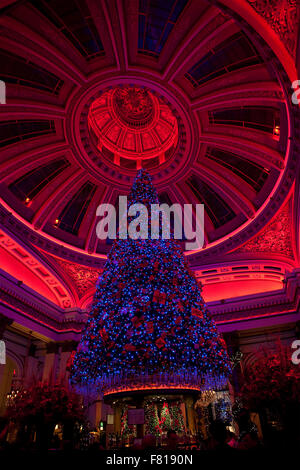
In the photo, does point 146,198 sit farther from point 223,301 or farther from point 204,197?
point 223,301

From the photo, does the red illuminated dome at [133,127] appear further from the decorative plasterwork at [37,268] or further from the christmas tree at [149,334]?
the christmas tree at [149,334]

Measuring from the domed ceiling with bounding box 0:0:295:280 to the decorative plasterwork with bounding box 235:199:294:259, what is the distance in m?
0.47

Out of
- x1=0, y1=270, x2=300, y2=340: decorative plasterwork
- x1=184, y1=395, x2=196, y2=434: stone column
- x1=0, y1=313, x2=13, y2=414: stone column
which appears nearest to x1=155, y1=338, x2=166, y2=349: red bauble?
x1=184, y1=395, x2=196, y2=434: stone column

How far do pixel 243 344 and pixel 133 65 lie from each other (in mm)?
14585

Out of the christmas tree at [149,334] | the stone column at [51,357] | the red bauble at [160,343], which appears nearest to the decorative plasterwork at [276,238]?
the christmas tree at [149,334]

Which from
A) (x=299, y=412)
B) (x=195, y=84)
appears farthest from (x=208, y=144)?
(x=299, y=412)

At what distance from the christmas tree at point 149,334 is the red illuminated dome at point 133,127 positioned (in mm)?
8574

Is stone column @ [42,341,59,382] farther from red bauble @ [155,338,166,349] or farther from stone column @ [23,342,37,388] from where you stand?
red bauble @ [155,338,166,349]

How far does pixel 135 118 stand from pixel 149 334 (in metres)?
12.0

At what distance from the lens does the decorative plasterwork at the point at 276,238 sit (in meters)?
13.3

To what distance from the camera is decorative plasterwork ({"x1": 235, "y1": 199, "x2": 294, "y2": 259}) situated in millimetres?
13334

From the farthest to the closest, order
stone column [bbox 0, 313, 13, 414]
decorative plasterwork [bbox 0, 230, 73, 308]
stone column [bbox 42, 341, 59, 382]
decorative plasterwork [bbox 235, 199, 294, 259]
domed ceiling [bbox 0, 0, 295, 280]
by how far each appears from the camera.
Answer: stone column [bbox 42, 341, 59, 382] < decorative plasterwork [bbox 0, 230, 73, 308] < decorative plasterwork [bbox 235, 199, 294, 259] < stone column [bbox 0, 313, 13, 414] < domed ceiling [bbox 0, 0, 295, 280]

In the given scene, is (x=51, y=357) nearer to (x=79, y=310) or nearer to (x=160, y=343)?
(x=79, y=310)

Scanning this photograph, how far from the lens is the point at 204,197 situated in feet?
51.6
